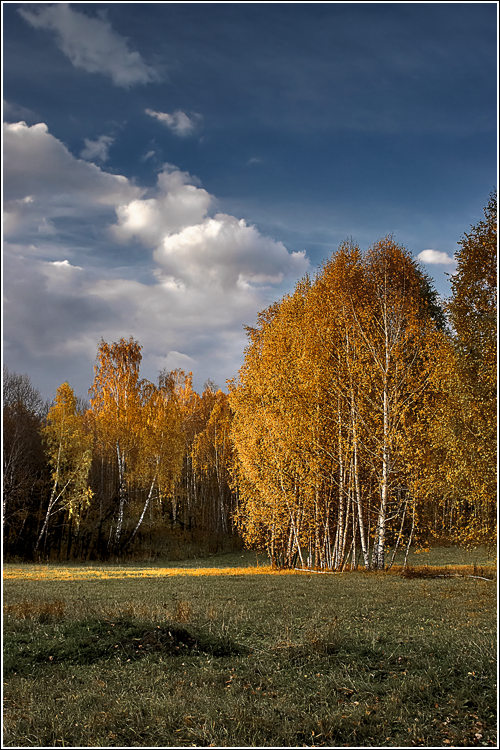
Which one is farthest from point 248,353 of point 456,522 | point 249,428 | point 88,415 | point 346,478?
point 88,415

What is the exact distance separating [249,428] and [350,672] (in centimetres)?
1416

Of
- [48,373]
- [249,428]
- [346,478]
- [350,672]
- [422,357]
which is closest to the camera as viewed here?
[48,373]

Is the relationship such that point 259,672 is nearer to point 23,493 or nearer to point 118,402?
point 23,493

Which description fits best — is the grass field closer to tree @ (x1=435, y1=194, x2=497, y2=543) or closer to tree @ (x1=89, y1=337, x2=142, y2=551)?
tree @ (x1=435, y1=194, x2=497, y2=543)

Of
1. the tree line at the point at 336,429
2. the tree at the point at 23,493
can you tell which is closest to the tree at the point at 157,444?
the tree line at the point at 336,429

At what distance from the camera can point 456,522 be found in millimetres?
11281

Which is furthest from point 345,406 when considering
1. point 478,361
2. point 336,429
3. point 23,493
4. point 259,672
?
point 23,493

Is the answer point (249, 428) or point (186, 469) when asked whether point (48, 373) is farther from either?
point (186, 469)

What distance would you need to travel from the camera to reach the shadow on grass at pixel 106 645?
239 inches

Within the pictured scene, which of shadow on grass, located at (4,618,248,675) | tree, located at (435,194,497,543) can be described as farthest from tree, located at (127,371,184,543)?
tree, located at (435,194,497,543)

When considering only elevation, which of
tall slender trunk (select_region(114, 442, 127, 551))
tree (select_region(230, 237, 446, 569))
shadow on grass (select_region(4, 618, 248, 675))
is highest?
tree (select_region(230, 237, 446, 569))

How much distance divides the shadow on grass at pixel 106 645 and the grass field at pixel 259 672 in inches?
0.8

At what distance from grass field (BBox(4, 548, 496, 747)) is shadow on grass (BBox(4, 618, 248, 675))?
2 cm

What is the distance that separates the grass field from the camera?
12.0 ft
